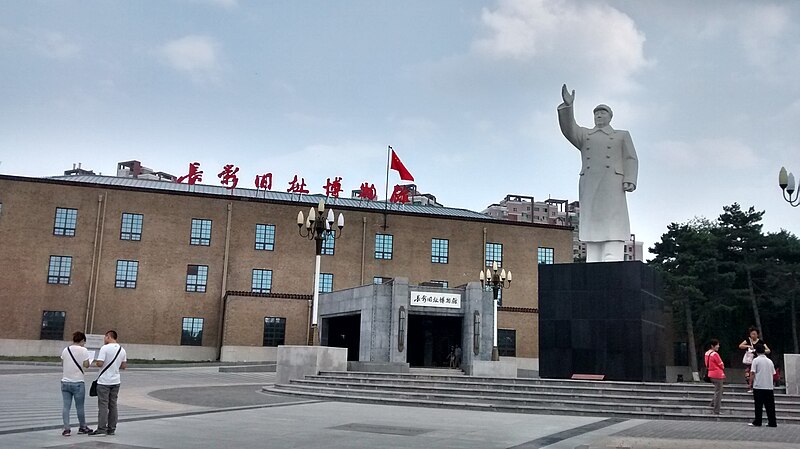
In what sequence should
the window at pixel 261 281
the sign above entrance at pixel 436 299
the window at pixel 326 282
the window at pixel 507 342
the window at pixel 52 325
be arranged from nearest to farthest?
1. the sign above entrance at pixel 436 299
2. the window at pixel 52 325
3. the window at pixel 261 281
4. the window at pixel 326 282
5. the window at pixel 507 342

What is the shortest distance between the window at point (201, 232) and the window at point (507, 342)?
729 inches

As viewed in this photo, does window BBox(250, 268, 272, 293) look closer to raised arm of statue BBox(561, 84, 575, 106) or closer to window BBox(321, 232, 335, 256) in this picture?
window BBox(321, 232, 335, 256)

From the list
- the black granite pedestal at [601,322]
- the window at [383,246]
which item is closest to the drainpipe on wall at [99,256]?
the window at [383,246]

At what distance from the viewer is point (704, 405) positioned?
15664mm

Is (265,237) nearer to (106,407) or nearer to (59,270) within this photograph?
(59,270)

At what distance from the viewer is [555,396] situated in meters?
Result: 17.0

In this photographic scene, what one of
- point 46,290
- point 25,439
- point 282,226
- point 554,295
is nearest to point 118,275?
point 46,290

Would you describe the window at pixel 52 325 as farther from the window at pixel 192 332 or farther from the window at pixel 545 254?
the window at pixel 545 254

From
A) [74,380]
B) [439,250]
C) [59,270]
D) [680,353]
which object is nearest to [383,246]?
[439,250]

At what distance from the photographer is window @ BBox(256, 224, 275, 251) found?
42.7 m

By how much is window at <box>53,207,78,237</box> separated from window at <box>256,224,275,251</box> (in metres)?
10.1

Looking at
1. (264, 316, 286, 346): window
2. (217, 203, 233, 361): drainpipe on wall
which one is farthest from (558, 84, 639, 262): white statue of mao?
(217, 203, 233, 361): drainpipe on wall

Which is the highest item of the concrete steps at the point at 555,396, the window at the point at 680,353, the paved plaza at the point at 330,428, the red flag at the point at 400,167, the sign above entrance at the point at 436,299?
the red flag at the point at 400,167

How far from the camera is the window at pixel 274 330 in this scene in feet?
133
